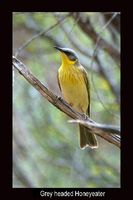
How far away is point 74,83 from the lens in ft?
20.9

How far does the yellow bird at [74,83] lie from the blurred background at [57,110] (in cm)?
99

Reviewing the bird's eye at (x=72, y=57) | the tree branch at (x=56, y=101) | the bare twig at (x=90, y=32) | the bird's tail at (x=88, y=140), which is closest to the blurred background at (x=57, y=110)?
the bare twig at (x=90, y=32)

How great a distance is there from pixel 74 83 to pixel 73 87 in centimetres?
4

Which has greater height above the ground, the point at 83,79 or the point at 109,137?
the point at 83,79

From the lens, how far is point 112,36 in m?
7.76

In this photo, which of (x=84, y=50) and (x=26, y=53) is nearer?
(x=84, y=50)

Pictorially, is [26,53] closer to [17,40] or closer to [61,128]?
[17,40]

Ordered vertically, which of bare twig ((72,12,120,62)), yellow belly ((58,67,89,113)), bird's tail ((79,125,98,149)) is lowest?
bird's tail ((79,125,98,149))

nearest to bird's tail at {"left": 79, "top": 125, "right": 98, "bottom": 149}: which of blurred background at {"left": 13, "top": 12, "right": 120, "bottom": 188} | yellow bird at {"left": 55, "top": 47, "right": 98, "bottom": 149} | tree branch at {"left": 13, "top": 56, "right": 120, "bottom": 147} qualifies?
yellow bird at {"left": 55, "top": 47, "right": 98, "bottom": 149}

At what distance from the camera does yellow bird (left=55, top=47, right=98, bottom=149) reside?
632cm

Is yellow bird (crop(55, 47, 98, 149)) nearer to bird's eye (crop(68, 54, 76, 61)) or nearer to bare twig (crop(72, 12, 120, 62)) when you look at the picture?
bird's eye (crop(68, 54, 76, 61))

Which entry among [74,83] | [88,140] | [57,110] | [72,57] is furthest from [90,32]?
[57,110]

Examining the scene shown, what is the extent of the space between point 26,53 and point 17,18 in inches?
35.7
